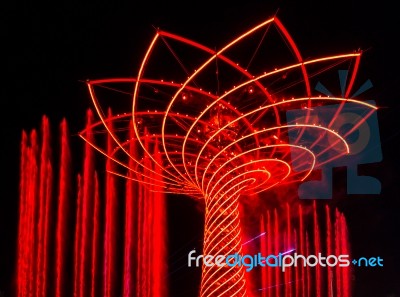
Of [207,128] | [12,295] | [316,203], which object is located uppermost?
[207,128]

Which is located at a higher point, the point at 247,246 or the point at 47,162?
the point at 47,162

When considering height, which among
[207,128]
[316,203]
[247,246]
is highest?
[207,128]

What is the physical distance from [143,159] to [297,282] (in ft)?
36.9

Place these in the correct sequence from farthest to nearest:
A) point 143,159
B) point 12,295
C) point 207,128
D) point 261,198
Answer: point 261,198 < point 12,295 < point 143,159 < point 207,128

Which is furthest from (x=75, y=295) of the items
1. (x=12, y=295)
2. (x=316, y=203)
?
(x=316, y=203)

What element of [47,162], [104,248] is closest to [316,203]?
[104,248]

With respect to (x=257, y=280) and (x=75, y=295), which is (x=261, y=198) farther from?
(x=75, y=295)

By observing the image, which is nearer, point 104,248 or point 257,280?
point 104,248

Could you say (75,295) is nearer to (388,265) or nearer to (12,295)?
(12,295)

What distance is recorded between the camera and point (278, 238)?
92.8 feet

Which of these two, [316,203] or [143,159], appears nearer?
[143,159]

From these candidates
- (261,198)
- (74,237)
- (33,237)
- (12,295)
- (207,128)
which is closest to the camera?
(207,128)

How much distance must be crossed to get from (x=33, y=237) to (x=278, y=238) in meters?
11.4

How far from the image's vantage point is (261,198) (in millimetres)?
28734
